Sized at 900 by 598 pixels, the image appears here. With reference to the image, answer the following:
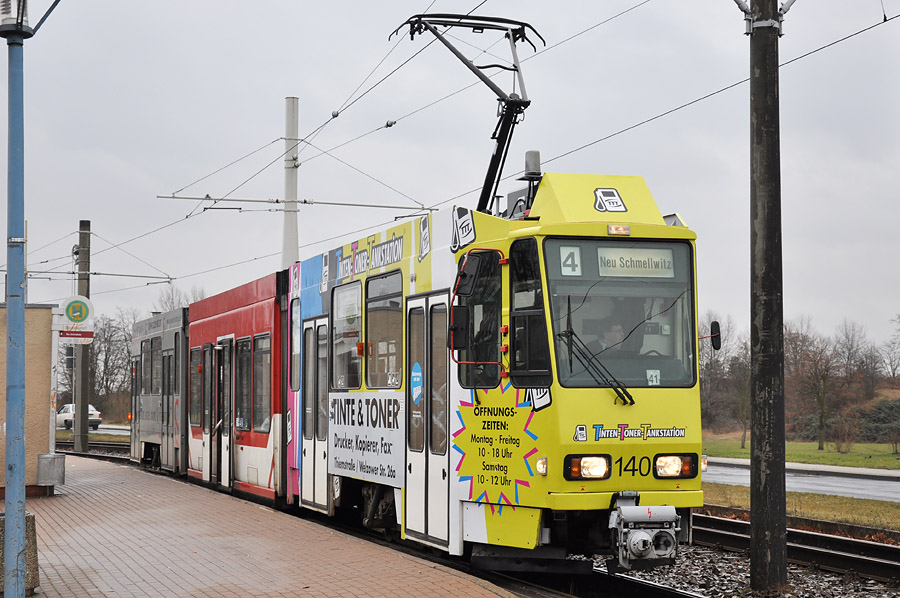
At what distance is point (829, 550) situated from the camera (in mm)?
11312

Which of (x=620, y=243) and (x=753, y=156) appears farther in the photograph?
(x=753, y=156)

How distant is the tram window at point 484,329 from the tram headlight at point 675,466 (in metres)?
1.53

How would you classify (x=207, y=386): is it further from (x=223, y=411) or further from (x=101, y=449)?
(x=101, y=449)

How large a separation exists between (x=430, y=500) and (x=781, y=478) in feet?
10.8

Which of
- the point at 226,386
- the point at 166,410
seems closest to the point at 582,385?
the point at 226,386

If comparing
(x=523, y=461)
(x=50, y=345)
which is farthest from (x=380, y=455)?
(x=50, y=345)

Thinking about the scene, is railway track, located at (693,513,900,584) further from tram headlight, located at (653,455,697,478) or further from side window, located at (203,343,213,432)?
side window, located at (203,343,213,432)

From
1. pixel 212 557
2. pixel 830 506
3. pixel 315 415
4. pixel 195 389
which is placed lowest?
pixel 830 506

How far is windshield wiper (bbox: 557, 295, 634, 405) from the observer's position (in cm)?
888

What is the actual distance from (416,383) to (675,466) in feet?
9.21

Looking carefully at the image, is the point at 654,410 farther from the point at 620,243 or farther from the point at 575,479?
the point at 620,243

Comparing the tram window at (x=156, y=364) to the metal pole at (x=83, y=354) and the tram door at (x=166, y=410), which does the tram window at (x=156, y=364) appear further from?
the metal pole at (x=83, y=354)

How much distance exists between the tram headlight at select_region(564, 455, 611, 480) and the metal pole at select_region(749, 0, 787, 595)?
6.01 feet

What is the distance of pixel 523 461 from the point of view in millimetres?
8922
